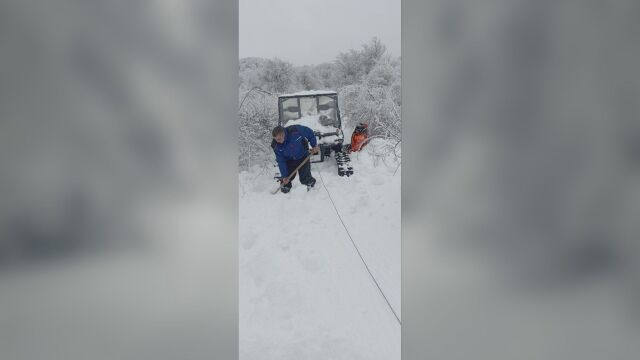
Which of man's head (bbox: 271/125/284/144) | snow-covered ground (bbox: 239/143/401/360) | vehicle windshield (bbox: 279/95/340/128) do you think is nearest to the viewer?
snow-covered ground (bbox: 239/143/401/360)

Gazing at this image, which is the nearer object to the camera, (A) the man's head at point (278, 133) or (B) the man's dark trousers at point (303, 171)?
(A) the man's head at point (278, 133)

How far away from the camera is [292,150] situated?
149 inches

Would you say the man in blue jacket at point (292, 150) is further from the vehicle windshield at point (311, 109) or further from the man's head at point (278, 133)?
the vehicle windshield at point (311, 109)

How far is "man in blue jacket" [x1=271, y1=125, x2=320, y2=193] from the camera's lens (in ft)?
12.2

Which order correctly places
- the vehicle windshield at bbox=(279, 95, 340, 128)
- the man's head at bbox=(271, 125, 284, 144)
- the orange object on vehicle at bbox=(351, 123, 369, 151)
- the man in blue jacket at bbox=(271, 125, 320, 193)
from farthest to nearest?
1. the orange object on vehicle at bbox=(351, 123, 369, 151)
2. the vehicle windshield at bbox=(279, 95, 340, 128)
3. the man in blue jacket at bbox=(271, 125, 320, 193)
4. the man's head at bbox=(271, 125, 284, 144)

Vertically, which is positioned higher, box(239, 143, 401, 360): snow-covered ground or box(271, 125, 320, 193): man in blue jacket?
box(271, 125, 320, 193): man in blue jacket

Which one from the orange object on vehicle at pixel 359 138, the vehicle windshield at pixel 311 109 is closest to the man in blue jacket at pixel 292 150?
the vehicle windshield at pixel 311 109

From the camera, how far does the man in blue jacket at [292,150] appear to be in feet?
12.2
